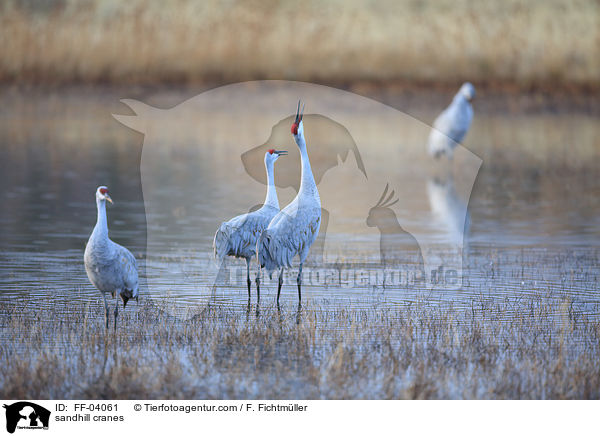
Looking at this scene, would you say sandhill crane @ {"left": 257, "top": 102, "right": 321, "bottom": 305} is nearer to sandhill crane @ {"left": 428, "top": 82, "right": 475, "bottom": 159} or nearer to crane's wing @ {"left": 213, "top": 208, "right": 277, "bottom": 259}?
crane's wing @ {"left": 213, "top": 208, "right": 277, "bottom": 259}

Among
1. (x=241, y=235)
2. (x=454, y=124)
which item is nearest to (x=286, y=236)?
(x=241, y=235)

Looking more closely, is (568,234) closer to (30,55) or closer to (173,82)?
(173,82)

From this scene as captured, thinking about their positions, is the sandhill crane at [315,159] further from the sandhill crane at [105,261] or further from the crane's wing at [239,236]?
the sandhill crane at [105,261]

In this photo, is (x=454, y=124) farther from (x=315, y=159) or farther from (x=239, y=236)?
(x=239, y=236)

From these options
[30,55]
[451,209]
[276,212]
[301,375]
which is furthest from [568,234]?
[30,55]

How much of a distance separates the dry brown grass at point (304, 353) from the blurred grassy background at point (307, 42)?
114ft

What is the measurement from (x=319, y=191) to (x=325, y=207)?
9.65 ft

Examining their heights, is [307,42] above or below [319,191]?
above

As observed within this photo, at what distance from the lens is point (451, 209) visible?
18.5 metres

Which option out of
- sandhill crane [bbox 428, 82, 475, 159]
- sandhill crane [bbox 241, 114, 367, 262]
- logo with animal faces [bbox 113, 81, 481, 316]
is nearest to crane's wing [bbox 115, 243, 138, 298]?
logo with animal faces [bbox 113, 81, 481, 316]
